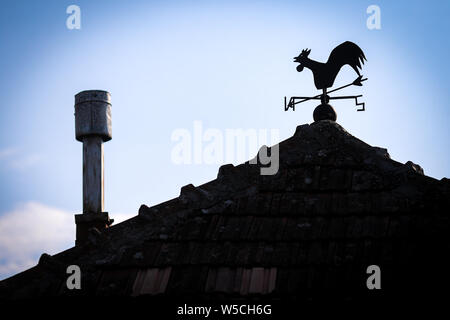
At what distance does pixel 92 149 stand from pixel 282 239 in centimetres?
317

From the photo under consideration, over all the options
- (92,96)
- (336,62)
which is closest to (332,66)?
(336,62)

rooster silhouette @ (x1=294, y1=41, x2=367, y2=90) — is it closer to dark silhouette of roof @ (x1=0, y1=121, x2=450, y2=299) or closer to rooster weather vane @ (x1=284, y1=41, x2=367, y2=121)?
rooster weather vane @ (x1=284, y1=41, x2=367, y2=121)

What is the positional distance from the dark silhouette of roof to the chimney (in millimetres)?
928

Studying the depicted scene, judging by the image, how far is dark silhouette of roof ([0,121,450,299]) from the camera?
618cm

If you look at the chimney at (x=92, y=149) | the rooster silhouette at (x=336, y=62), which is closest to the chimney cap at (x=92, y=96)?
the chimney at (x=92, y=149)

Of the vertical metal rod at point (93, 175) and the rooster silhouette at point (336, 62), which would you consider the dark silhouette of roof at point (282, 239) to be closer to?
the vertical metal rod at point (93, 175)

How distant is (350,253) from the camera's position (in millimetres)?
6359

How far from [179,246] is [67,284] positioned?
115 centimetres

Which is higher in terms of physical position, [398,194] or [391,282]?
[398,194]

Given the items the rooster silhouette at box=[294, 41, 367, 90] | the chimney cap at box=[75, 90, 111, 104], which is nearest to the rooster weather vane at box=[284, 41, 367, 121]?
the rooster silhouette at box=[294, 41, 367, 90]
